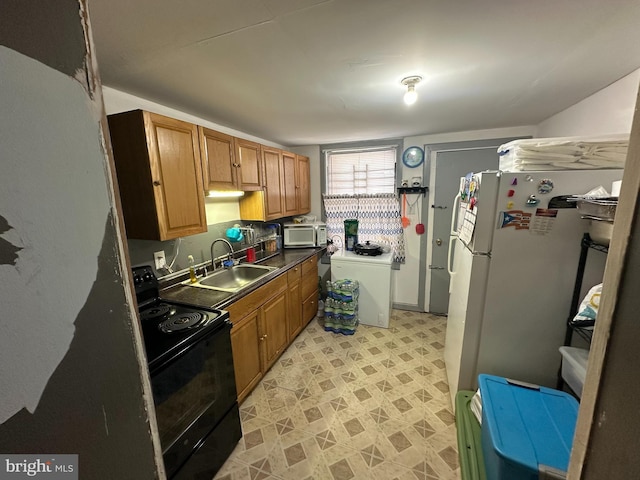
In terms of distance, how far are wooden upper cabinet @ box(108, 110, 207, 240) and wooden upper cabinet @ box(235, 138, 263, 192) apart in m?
0.47

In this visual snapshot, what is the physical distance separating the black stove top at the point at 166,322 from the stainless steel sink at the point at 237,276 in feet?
1.95

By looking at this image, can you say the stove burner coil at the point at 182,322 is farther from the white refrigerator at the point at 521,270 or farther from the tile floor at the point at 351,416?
the white refrigerator at the point at 521,270

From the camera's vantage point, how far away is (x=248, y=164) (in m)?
2.36

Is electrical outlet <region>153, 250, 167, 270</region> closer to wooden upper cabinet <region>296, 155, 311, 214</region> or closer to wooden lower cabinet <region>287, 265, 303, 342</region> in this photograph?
wooden lower cabinet <region>287, 265, 303, 342</region>

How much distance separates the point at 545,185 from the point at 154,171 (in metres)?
2.29

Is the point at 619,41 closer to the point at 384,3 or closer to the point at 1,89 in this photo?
the point at 384,3

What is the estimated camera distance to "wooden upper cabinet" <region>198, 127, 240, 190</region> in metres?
1.90

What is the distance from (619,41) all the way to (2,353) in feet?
7.30

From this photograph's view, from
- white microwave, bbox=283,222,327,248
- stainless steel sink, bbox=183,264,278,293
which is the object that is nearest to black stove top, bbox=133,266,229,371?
stainless steel sink, bbox=183,264,278,293

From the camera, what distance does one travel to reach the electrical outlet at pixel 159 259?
1.91 meters

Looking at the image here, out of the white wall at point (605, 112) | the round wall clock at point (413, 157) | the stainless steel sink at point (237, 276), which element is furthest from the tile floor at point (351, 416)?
the white wall at point (605, 112)

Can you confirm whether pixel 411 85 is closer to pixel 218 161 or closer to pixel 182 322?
pixel 218 161

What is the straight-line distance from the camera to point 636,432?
38cm

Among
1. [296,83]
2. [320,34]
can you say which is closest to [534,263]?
[320,34]
